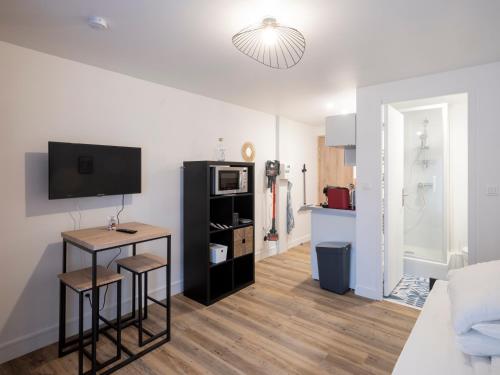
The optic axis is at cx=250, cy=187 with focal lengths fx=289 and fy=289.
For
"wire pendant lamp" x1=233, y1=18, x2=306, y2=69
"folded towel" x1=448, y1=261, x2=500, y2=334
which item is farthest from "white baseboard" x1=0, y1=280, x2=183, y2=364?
"folded towel" x1=448, y1=261, x2=500, y2=334

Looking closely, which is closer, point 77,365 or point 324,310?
point 77,365

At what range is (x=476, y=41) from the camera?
2113mm

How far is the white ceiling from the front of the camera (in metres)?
1.68

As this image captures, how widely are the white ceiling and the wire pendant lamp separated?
54 millimetres

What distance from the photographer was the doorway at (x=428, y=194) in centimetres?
345

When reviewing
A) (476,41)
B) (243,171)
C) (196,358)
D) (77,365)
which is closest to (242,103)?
(243,171)

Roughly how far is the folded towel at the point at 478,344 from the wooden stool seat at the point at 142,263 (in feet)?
6.49

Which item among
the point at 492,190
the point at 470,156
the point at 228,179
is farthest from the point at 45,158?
the point at 492,190

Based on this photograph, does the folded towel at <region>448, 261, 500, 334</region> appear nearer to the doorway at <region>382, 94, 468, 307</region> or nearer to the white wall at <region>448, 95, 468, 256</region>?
the doorway at <region>382, 94, 468, 307</region>

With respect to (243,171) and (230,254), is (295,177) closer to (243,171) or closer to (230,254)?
(243,171)

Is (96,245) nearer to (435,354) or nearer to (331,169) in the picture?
(435,354)

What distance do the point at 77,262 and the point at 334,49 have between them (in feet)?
8.97

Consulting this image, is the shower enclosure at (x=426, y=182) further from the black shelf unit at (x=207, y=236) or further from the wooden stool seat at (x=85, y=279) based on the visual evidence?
the wooden stool seat at (x=85, y=279)

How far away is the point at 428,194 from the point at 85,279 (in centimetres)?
409
